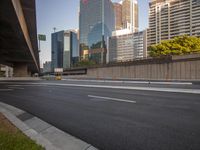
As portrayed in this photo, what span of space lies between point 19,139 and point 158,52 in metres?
60.3

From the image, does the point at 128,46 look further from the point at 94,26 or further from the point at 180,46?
the point at 180,46

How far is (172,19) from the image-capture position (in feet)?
459

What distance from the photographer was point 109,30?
611 ft

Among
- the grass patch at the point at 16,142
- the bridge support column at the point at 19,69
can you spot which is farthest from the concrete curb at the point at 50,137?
the bridge support column at the point at 19,69

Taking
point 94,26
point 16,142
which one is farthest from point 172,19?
point 16,142

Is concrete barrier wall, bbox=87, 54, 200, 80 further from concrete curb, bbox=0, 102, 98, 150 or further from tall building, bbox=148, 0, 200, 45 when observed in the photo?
tall building, bbox=148, 0, 200, 45

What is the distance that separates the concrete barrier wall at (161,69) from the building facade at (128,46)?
106732 mm

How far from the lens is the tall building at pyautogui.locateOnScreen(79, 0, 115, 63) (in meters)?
166

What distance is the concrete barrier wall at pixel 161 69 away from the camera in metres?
37.5

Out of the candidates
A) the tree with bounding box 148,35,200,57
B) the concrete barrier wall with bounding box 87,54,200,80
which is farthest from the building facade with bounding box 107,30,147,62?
the concrete barrier wall with bounding box 87,54,200,80

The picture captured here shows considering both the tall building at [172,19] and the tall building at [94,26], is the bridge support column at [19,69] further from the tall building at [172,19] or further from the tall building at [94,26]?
the tall building at [172,19]

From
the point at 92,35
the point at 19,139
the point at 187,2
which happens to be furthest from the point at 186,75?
the point at 92,35

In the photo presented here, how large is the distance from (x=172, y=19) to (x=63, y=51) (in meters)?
88.5

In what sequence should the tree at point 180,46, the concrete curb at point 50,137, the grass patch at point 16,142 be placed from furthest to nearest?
the tree at point 180,46, the concrete curb at point 50,137, the grass patch at point 16,142
